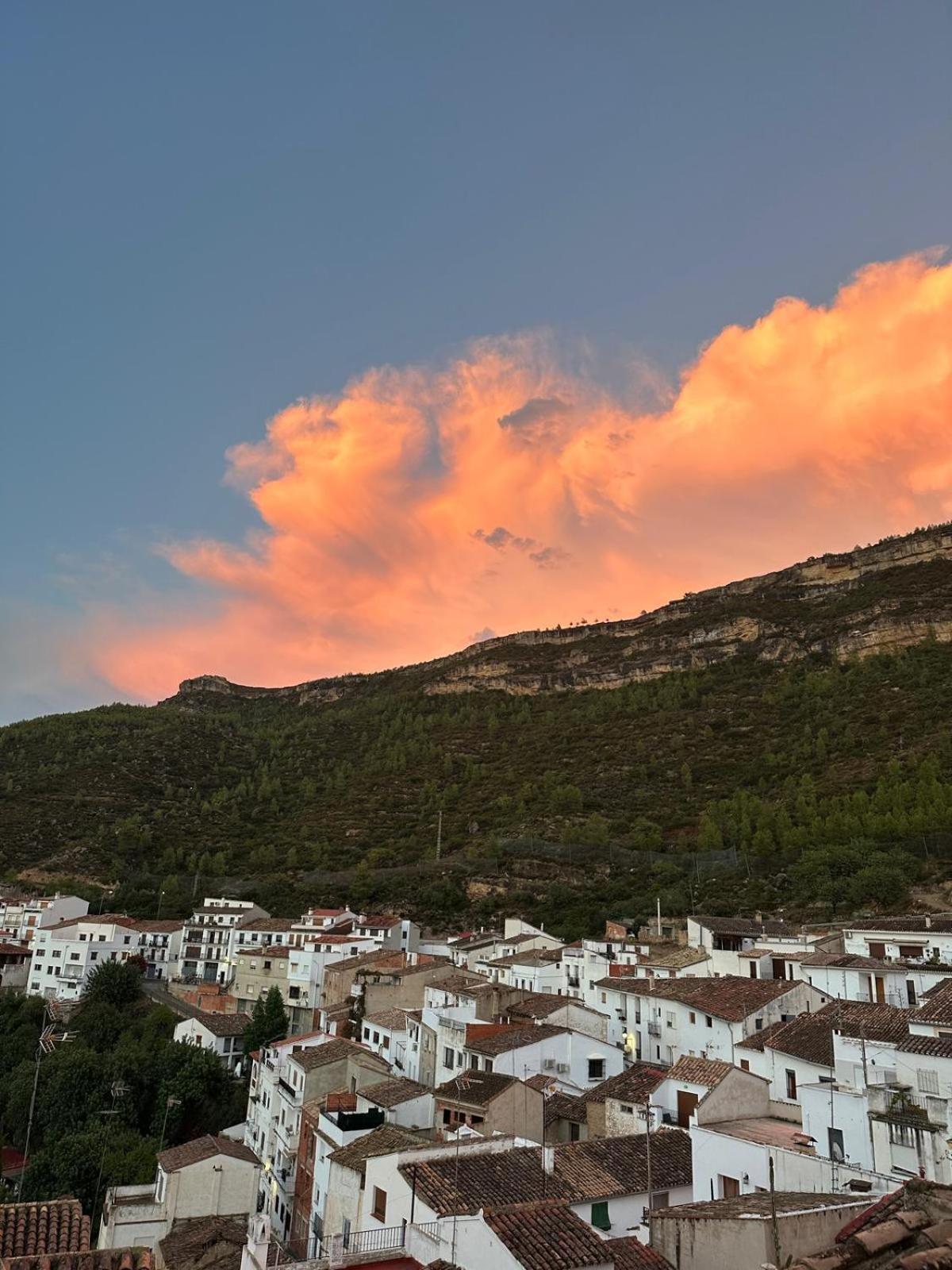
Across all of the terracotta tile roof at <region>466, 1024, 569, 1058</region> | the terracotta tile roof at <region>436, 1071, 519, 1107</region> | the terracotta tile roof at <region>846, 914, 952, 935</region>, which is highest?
the terracotta tile roof at <region>846, 914, 952, 935</region>

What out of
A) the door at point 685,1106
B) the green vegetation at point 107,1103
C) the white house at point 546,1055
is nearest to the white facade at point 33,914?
the green vegetation at point 107,1103

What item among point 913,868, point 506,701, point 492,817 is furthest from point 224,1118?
point 506,701

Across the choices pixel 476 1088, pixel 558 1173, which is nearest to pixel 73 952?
pixel 476 1088

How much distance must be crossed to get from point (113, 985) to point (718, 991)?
1469 inches

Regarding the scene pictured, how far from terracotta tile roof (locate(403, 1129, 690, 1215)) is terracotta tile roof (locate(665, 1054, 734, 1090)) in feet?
5.21

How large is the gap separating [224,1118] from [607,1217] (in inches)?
1071

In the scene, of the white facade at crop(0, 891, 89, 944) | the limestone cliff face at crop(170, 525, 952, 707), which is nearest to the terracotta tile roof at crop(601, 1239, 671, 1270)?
the white facade at crop(0, 891, 89, 944)

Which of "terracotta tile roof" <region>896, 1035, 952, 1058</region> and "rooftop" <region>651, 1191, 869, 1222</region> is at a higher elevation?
"terracotta tile roof" <region>896, 1035, 952, 1058</region>

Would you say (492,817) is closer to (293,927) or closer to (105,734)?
(293,927)

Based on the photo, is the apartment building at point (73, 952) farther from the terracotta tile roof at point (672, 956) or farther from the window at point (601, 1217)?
the window at point (601, 1217)

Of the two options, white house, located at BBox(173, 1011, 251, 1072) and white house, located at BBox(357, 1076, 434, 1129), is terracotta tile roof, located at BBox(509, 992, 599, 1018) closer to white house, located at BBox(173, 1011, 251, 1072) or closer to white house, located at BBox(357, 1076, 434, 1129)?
white house, located at BBox(357, 1076, 434, 1129)

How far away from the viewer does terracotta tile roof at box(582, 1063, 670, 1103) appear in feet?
76.2

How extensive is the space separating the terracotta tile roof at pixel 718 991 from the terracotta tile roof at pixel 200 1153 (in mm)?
14279

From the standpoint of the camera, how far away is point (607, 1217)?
55.2 ft
